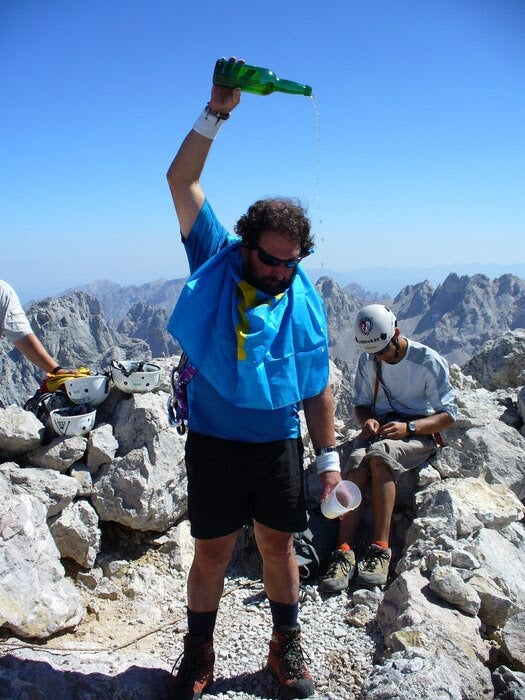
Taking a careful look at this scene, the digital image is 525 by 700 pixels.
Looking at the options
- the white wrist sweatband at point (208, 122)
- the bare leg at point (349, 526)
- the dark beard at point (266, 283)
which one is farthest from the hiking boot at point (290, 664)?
the white wrist sweatband at point (208, 122)

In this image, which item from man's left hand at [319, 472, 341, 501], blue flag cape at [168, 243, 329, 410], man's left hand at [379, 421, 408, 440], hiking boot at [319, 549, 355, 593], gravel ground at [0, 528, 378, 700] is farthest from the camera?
man's left hand at [379, 421, 408, 440]

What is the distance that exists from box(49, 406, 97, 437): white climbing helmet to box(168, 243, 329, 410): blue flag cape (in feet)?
9.51

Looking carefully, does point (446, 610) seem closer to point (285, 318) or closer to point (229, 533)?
point (229, 533)

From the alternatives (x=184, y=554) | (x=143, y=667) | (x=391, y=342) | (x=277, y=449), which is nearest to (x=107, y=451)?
(x=184, y=554)

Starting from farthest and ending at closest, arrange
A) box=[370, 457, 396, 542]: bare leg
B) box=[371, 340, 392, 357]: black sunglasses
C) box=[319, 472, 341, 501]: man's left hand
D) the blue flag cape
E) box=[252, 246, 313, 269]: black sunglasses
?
box=[371, 340, 392, 357]: black sunglasses < box=[370, 457, 396, 542]: bare leg < box=[319, 472, 341, 501]: man's left hand < box=[252, 246, 313, 269]: black sunglasses < the blue flag cape

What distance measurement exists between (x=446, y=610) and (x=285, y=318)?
9.18 feet

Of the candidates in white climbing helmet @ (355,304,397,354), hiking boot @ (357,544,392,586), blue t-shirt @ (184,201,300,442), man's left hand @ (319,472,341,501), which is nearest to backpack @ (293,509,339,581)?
hiking boot @ (357,544,392,586)

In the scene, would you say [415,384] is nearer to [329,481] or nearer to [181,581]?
[329,481]

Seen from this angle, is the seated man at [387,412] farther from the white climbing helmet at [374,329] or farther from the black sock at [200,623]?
the black sock at [200,623]

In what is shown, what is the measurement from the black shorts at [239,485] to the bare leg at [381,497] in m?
2.26

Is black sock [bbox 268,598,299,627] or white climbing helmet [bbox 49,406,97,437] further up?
white climbing helmet [bbox 49,406,97,437]

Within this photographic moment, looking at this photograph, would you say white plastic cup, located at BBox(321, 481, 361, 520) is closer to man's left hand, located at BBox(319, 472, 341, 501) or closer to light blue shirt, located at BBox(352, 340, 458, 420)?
man's left hand, located at BBox(319, 472, 341, 501)

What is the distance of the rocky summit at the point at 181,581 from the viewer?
379 centimetres

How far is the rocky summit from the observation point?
3795mm
